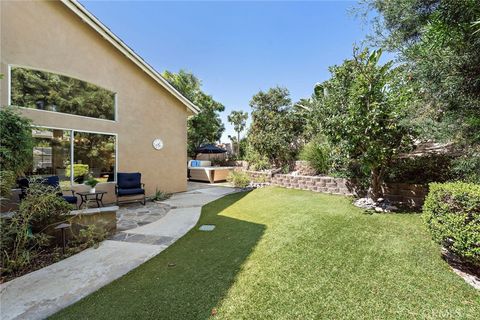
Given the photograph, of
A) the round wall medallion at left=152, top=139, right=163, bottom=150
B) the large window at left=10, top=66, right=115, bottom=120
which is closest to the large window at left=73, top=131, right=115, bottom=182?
the large window at left=10, top=66, right=115, bottom=120

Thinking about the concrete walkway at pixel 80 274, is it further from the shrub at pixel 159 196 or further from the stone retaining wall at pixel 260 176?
the stone retaining wall at pixel 260 176

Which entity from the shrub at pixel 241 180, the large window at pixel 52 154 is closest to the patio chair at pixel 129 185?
the large window at pixel 52 154

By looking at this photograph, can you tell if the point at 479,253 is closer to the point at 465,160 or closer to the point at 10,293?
the point at 465,160

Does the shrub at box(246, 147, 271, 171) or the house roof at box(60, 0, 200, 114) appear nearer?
the house roof at box(60, 0, 200, 114)

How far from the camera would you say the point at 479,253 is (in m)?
3.23

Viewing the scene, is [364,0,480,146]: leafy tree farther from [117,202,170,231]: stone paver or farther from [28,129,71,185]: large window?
[28,129,71,185]: large window

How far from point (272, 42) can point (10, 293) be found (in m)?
13.7

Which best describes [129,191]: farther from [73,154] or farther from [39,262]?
[39,262]

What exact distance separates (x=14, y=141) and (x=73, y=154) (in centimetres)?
396

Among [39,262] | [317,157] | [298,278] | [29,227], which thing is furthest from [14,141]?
[317,157]

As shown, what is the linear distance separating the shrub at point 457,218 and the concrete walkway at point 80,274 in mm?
5406

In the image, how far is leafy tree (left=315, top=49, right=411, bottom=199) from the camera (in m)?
6.26

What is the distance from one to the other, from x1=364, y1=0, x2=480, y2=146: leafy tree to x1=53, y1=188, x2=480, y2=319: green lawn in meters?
2.49

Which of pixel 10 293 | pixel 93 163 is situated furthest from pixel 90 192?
pixel 10 293
